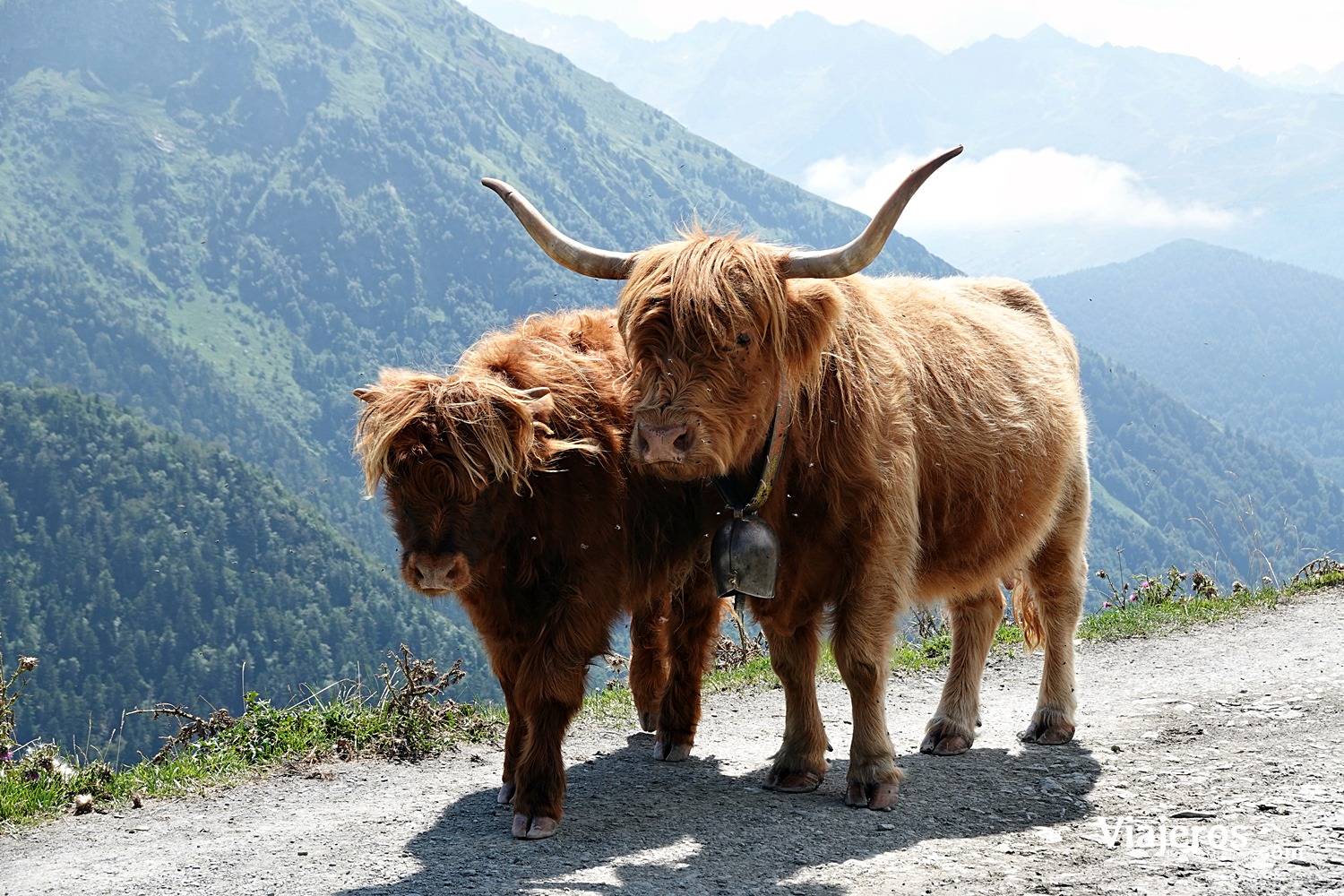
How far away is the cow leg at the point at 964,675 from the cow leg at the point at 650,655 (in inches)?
56.8

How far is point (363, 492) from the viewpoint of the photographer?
5043 mm

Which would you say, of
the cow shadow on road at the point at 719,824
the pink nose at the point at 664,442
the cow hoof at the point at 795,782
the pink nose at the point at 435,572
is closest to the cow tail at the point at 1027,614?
the cow shadow on road at the point at 719,824

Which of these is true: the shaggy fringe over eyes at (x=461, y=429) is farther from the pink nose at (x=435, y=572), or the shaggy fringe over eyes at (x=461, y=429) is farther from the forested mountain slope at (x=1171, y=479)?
the forested mountain slope at (x=1171, y=479)

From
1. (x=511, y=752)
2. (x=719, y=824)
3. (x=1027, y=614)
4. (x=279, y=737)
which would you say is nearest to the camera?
(x=719, y=824)

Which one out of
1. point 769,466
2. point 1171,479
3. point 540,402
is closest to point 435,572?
point 540,402

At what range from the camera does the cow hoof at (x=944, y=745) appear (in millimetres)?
6699

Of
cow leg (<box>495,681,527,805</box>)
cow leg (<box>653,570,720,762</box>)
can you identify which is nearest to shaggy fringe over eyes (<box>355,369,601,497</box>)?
cow leg (<box>495,681,527,805</box>)

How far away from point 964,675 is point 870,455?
2.04 metres

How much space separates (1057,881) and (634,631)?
260 centimetres

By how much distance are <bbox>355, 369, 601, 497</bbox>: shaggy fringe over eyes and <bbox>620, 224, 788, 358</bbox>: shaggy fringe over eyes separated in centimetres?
57

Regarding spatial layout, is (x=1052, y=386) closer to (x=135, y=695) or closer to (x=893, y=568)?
(x=893, y=568)

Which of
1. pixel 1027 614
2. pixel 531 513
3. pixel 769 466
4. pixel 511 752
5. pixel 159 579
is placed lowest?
pixel 159 579

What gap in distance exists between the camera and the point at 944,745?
673 centimetres

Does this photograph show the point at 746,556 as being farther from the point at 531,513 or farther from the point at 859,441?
the point at 531,513
